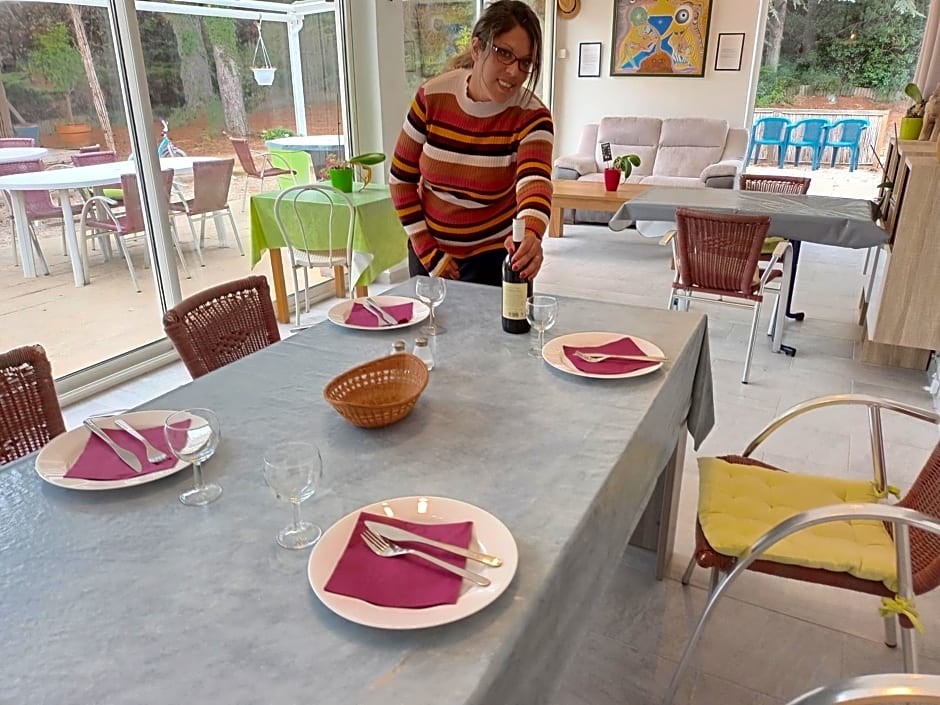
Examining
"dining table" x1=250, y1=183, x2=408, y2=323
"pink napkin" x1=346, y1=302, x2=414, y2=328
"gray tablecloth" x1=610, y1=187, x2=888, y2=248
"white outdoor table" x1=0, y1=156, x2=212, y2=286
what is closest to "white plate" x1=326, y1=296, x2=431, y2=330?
"pink napkin" x1=346, y1=302, x2=414, y2=328

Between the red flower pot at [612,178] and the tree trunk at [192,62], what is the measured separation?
8.91ft

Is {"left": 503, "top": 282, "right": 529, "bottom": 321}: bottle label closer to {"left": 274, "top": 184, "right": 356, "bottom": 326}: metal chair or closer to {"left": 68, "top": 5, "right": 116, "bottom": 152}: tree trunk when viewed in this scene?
{"left": 274, "top": 184, "right": 356, "bottom": 326}: metal chair

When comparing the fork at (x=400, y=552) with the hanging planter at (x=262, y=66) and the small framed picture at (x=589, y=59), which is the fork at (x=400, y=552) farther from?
the small framed picture at (x=589, y=59)

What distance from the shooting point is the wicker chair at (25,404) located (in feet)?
4.25

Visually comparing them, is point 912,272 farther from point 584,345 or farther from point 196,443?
point 196,443

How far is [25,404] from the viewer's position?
133cm

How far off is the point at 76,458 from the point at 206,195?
308 centimetres

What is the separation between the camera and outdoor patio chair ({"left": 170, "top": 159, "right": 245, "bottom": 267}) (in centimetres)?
375

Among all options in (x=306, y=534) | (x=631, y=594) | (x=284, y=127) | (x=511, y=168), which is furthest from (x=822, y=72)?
(x=306, y=534)

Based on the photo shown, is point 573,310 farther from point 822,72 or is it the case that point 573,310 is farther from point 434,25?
point 822,72

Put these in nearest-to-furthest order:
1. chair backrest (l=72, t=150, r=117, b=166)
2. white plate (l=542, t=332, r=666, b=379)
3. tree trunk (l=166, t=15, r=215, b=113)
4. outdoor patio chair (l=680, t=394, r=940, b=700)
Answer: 1. outdoor patio chair (l=680, t=394, r=940, b=700)
2. white plate (l=542, t=332, r=666, b=379)
3. chair backrest (l=72, t=150, r=117, b=166)
4. tree trunk (l=166, t=15, r=215, b=113)

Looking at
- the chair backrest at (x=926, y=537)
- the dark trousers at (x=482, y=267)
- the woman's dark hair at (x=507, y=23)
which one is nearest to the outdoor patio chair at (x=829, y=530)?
the chair backrest at (x=926, y=537)

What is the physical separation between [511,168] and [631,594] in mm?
1235

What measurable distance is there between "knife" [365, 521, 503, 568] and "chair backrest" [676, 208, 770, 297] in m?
2.36
